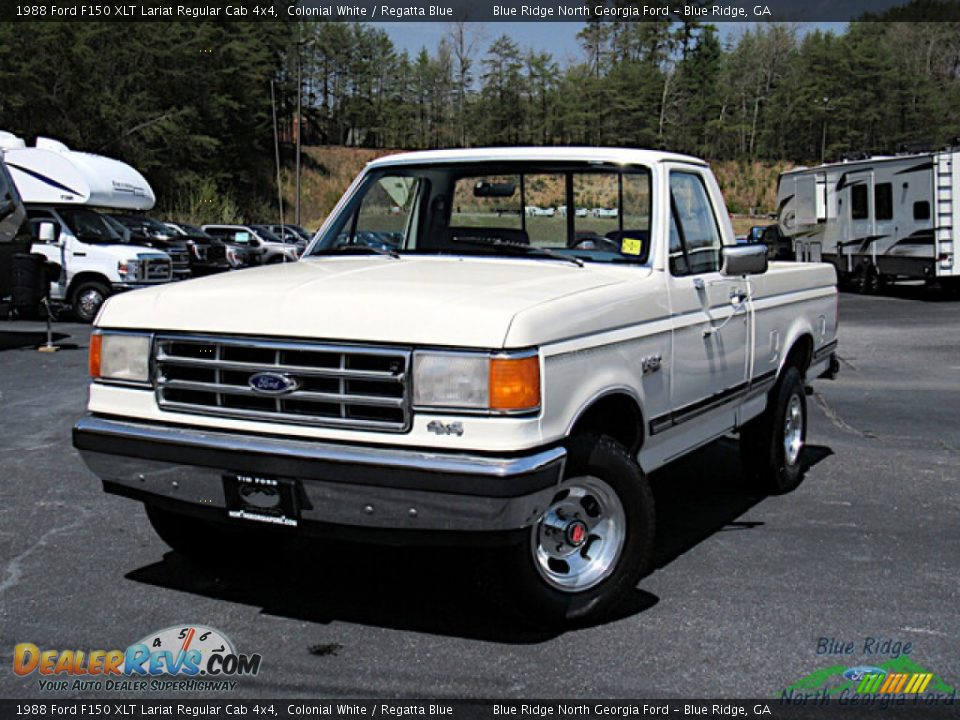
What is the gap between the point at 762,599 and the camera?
15.8 ft

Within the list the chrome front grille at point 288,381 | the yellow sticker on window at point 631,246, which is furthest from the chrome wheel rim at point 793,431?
the chrome front grille at point 288,381

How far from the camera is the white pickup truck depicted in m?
3.91

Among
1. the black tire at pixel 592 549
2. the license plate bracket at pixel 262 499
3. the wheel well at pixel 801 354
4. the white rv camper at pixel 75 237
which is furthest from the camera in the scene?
the white rv camper at pixel 75 237

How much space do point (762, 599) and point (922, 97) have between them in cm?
8261

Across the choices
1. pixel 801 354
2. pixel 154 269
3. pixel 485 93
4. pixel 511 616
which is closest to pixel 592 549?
pixel 511 616

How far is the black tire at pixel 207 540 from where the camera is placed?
16.5 ft

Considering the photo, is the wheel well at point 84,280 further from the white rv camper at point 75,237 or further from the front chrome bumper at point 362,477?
the front chrome bumper at point 362,477

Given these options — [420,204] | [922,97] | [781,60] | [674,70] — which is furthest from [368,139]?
[420,204]

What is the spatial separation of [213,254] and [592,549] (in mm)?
26147

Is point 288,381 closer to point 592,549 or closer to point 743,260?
point 592,549

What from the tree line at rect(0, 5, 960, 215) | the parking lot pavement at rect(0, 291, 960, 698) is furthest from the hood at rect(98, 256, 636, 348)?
the tree line at rect(0, 5, 960, 215)

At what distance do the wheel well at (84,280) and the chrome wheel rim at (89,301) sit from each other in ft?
0.47

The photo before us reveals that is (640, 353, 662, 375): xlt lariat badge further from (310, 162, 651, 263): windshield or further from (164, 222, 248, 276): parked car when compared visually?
(164, 222, 248, 276): parked car

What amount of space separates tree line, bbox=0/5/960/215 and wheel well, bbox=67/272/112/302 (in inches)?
1347
